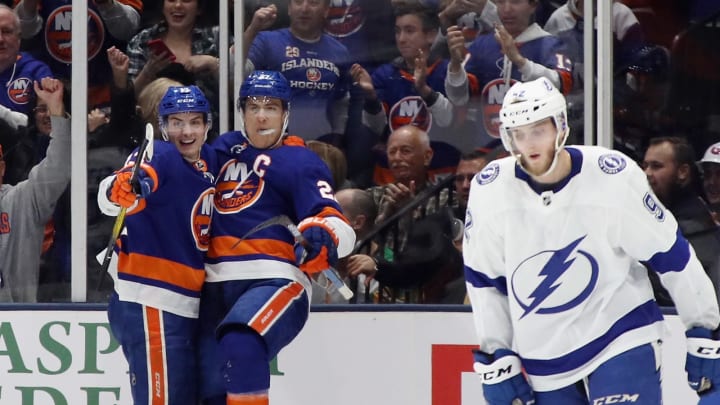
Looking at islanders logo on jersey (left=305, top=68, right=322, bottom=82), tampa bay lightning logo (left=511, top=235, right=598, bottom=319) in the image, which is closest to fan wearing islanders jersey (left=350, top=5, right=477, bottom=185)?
islanders logo on jersey (left=305, top=68, right=322, bottom=82)

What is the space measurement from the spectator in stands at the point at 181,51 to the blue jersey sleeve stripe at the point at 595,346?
178 cm

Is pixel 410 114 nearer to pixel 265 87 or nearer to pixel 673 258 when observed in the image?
pixel 265 87

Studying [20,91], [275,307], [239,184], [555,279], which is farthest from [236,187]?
[555,279]

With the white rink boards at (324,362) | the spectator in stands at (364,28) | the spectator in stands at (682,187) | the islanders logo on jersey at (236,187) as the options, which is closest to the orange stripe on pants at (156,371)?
the islanders logo on jersey at (236,187)

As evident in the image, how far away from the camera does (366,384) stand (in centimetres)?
428

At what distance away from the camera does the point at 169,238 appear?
380cm

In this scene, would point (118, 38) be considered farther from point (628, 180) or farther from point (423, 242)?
point (628, 180)

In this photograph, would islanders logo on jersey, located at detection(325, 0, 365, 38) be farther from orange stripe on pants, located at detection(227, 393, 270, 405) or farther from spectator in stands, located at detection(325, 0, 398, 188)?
orange stripe on pants, located at detection(227, 393, 270, 405)

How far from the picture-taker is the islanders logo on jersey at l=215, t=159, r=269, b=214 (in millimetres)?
3832

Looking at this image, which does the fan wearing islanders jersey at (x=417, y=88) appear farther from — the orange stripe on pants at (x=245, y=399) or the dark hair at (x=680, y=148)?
the orange stripe on pants at (x=245, y=399)

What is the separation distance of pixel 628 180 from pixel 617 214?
0.08 m

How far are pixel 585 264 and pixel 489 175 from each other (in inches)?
11.3

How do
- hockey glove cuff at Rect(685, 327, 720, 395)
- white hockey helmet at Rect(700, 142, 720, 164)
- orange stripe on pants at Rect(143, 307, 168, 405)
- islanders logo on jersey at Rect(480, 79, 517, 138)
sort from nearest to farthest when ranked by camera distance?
1. hockey glove cuff at Rect(685, 327, 720, 395)
2. orange stripe on pants at Rect(143, 307, 168, 405)
3. white hockey helmet at Rect(700, 142, 720, 164)
4. islanders logo on jersey at Rect(480, 79, 517, 138)

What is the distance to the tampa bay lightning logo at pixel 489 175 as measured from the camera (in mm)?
3072
